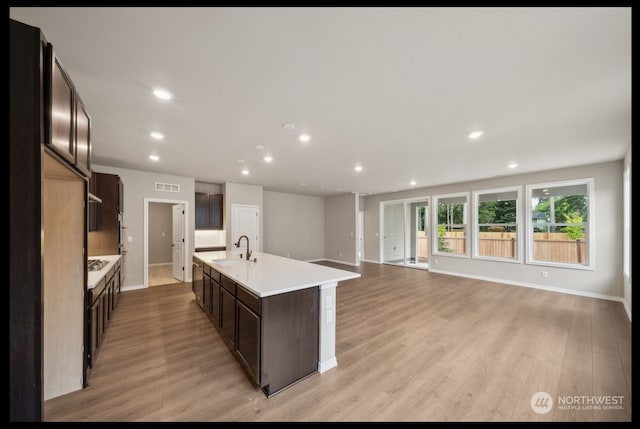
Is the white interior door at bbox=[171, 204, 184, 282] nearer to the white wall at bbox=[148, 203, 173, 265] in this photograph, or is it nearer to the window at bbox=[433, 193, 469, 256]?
the white wall at bbox=[148, 203, 173, 265]

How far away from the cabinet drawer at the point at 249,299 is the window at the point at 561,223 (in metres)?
6.42

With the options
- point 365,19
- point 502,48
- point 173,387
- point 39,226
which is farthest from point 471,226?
point 39,226

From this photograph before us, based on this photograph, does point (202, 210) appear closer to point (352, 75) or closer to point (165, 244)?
point (165, 244)

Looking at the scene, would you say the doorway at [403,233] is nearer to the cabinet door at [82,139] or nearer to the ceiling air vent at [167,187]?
the ceiling air vent at [167,187]

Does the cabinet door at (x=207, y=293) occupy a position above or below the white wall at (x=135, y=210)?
below

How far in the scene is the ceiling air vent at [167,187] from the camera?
5.63 metres

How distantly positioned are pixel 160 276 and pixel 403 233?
8102 mm

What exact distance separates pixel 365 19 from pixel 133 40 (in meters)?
1.49

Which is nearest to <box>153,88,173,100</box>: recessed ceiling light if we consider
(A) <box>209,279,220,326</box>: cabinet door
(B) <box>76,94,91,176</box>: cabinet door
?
(B) <box>76,94,91,176</box>: cabinet door

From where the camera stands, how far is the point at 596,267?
4.69m

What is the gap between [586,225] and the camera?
191 inches

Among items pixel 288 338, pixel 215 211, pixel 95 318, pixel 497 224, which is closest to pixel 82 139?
pixel 95 318

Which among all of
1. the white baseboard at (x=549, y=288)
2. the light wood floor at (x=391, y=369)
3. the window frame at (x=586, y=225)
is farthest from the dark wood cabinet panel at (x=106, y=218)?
the window frame at (x=586, y=225)
